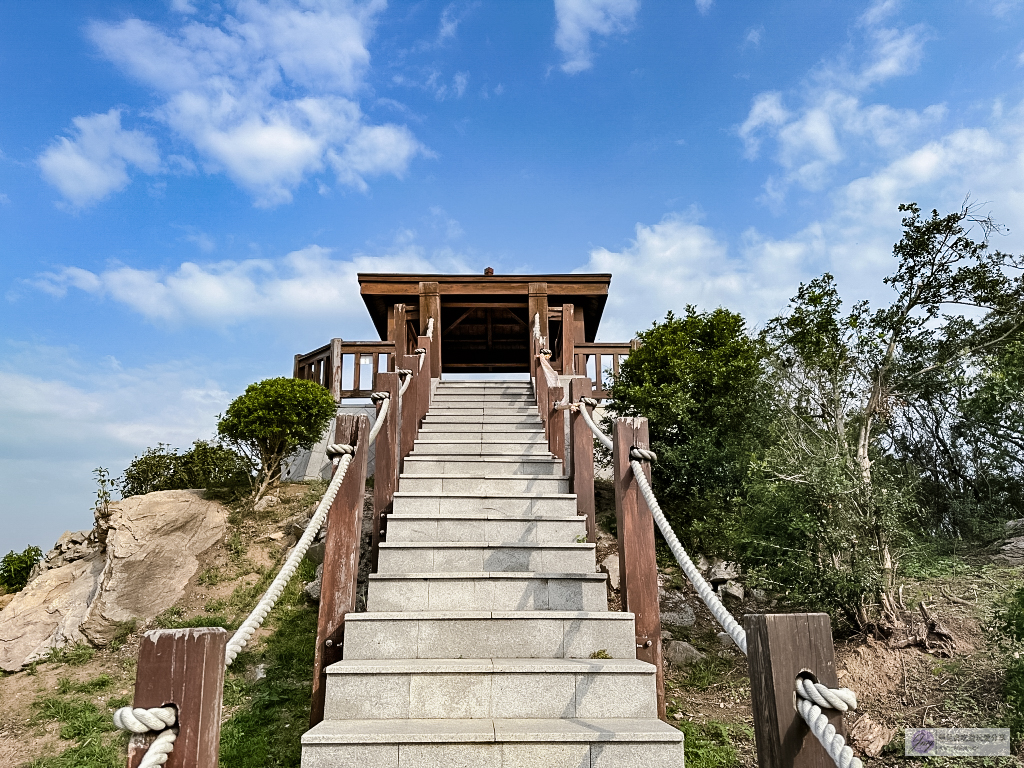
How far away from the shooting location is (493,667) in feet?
9.46

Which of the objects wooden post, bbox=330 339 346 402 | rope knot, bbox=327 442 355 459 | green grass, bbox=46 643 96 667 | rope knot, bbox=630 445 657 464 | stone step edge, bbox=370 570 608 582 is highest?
wooden post, bbox=330 339 346 402

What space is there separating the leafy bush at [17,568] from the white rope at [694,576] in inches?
330

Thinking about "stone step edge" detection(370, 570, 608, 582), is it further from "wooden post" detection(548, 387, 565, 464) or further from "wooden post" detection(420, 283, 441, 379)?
"wooden post" detection(420, 283, 441, 379)

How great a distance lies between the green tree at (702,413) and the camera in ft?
21.2

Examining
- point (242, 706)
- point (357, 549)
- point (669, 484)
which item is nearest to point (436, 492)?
point (357, 549)

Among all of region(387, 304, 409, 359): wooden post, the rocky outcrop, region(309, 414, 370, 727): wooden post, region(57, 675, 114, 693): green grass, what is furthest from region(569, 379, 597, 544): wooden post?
region(387, 304, 409, 359): wooden post

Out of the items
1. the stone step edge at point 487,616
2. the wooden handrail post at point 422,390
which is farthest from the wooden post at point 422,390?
the stone step edge at point 487,616

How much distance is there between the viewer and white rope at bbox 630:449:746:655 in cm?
176

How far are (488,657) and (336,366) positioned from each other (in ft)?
25.3

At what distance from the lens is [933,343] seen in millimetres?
6371

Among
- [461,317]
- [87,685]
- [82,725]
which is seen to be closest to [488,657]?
[82,725]

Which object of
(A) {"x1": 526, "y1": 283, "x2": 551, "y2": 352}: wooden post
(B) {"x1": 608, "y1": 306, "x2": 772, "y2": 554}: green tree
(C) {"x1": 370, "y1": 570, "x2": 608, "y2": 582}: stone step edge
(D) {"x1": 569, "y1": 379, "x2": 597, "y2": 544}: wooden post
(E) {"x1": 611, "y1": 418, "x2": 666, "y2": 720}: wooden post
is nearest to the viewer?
(E) {"x1": 611, "y1": 418, "x2": 666, "y2": 720}: wooden post

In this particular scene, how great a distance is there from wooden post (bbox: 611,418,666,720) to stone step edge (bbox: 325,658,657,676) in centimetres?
18

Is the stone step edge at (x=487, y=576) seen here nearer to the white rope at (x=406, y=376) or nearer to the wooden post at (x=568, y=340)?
the white rope at (x=406, y=376)
